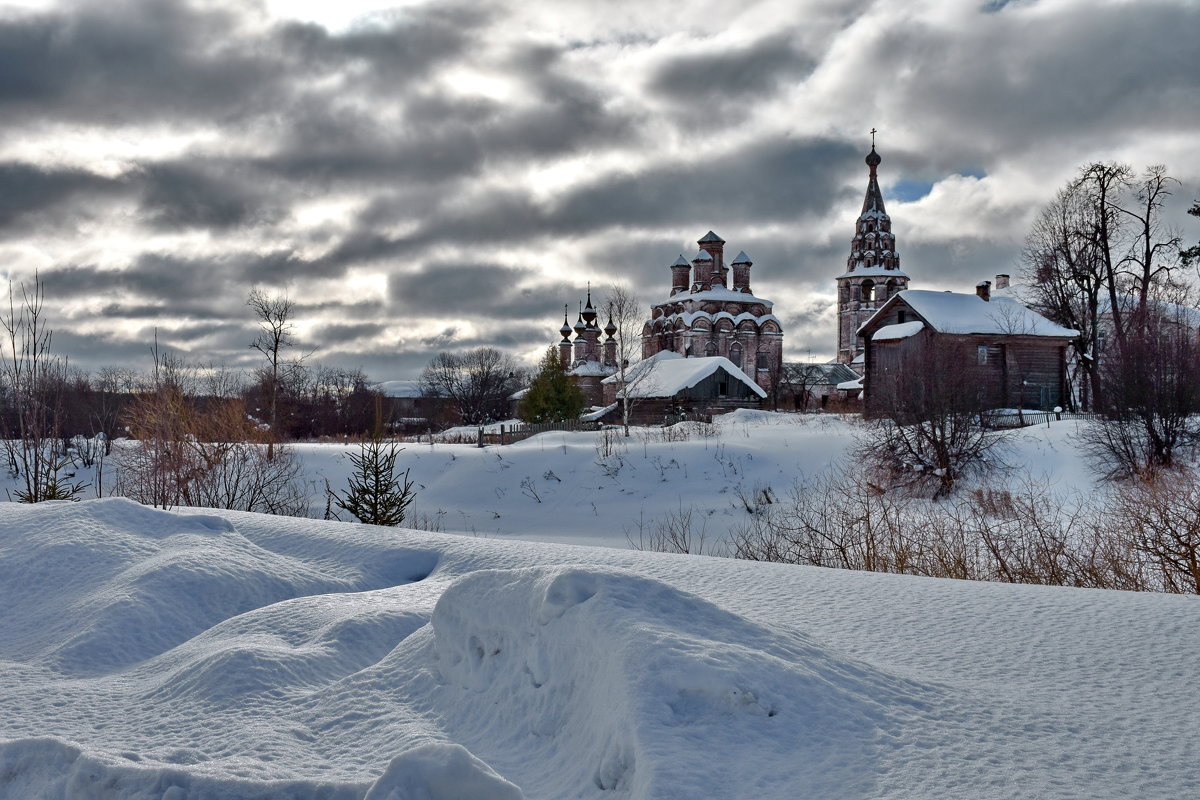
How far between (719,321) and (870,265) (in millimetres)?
18365

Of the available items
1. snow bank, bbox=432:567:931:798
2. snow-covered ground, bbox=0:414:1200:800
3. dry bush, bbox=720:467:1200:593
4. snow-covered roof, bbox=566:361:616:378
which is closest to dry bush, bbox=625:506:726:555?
dry bush, bbox=720:467:1200:593

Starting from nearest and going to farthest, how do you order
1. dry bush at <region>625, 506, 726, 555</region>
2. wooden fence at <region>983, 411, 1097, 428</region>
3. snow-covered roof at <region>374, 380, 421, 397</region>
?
dry bush at <region>625, 506, 726, 555</region> < wooden fence at <region>983, 411, 1097, 428</region> < snow-covered roof at <region>374, 380, 421, 397</region>

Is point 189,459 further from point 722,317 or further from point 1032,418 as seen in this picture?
point 722,317

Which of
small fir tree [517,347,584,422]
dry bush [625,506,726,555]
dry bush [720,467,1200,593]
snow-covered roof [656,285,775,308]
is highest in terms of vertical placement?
snow-covered roof [656,285,775,308]

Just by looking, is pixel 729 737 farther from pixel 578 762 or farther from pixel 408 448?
pixel 408 448

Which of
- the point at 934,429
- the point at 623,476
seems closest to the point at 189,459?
the point at 623,476

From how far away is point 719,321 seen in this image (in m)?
56.2

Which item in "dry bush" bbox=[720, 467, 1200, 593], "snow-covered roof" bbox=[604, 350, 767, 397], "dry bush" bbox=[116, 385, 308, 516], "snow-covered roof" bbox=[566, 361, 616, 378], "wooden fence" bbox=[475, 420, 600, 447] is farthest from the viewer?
"snow-covered roof" bbox=[566, 361, 616, 378]

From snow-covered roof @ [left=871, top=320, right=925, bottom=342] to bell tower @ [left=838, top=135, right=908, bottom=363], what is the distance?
109 feet

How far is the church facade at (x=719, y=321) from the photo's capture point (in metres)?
55.8

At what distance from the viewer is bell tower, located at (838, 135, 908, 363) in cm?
6506

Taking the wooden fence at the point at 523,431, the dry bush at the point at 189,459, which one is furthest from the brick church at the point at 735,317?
the dry bush at the point at 189,459

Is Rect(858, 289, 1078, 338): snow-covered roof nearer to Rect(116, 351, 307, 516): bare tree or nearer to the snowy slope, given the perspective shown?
Rect(116, 351, 307, 516): bare tree

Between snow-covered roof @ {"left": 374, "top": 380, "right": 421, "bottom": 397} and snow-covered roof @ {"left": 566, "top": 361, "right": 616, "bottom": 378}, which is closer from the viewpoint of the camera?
snow-covered roof @ {"left": 566, "top": 361, "right": 616, "bottom": 378}
